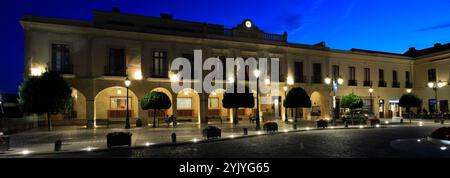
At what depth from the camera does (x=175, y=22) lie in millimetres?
31406

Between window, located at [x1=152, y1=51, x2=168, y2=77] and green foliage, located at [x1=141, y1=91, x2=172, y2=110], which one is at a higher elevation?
window, located at [x1=152, y1=51, x2=168, y2=77]

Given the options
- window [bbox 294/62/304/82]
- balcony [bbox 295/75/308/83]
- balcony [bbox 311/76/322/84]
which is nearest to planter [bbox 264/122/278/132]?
balcony [bbox 295/75/308/83]

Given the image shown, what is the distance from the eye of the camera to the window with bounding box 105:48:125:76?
25.6 meters

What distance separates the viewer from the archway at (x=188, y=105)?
30406mm

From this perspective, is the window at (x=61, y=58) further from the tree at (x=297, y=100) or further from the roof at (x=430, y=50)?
the roof at (x=430, y=50)

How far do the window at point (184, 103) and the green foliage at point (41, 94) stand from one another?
37.5 ft

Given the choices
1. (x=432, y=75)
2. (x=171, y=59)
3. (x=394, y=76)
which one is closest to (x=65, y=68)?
(x=171, y=59)

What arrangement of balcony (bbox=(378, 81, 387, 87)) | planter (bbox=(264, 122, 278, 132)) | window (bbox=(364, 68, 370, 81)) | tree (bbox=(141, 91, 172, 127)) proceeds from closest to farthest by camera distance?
planter (bbox=(264, 122, 278, 132)) < tree (bbox=(141, 91, 172, 127)) < window (bbox=(364, 68, 370, 81)) < balcony (bbox=(378, 81, 387, 87))

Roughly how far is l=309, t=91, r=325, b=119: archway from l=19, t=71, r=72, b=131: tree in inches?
929

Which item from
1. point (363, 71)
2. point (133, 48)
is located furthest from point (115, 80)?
point (363, 71)

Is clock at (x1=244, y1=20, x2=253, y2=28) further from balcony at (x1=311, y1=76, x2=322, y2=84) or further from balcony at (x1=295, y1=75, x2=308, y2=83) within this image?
balcony at (x1=311, y1=76, x2=322, y2=84)

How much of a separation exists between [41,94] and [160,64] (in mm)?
9509

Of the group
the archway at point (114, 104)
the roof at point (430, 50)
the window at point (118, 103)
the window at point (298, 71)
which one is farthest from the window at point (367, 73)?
the window at point (118, 103)
